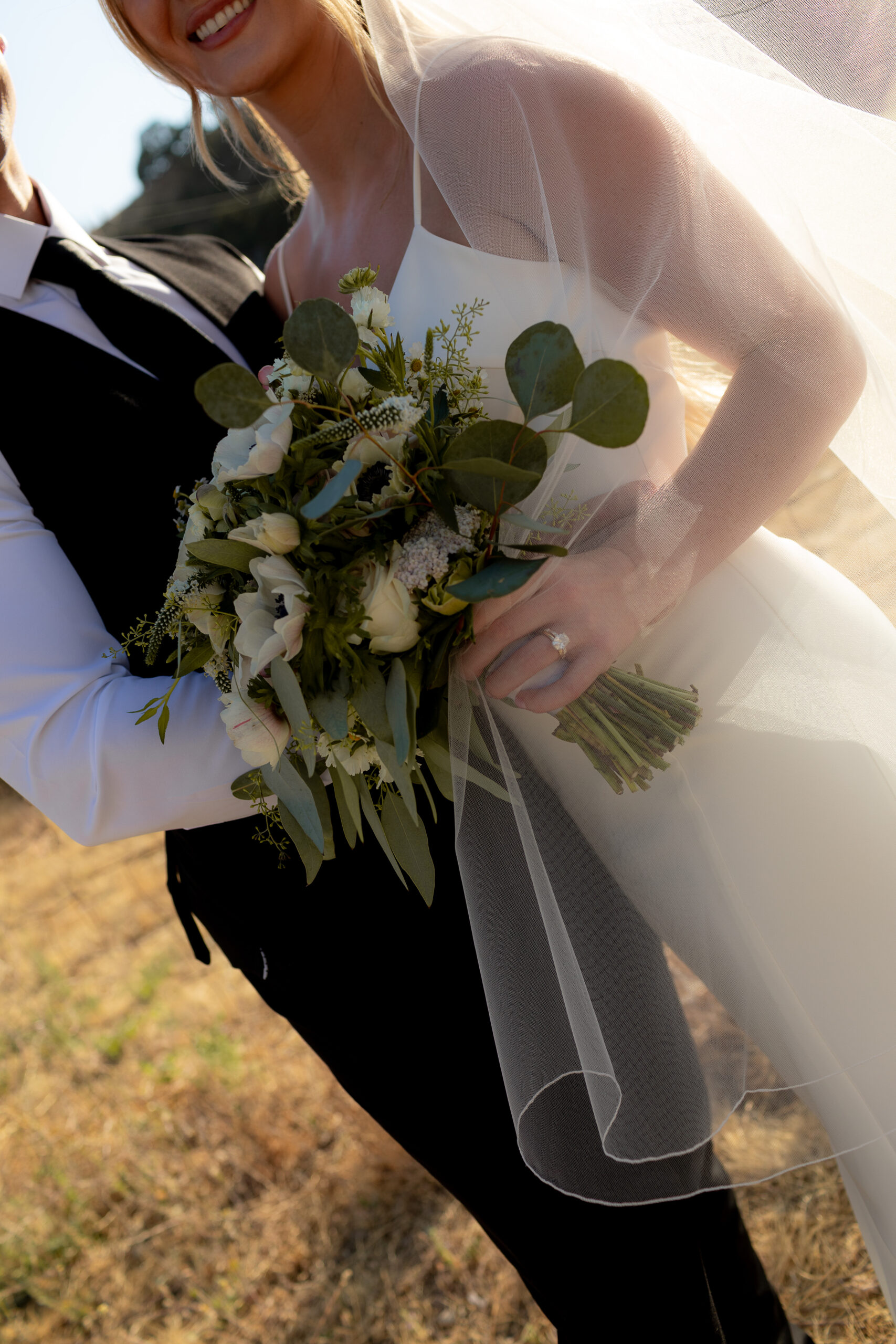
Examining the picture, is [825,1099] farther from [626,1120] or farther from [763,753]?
[763,753]

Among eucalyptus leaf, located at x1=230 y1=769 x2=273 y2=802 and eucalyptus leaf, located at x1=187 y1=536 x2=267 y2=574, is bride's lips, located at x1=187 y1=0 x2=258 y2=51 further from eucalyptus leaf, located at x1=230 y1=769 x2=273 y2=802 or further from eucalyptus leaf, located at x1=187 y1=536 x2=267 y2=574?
eucalyptus leaf, located at x1=230 y1=769 x2=273 y2=802

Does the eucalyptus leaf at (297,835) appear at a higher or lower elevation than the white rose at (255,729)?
lower

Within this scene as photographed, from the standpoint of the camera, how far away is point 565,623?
1.14 meters

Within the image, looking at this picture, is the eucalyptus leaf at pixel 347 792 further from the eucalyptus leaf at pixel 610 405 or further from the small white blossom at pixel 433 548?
the eucalyptus leaf at pixel 610 405

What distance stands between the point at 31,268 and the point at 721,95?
1.20 meters

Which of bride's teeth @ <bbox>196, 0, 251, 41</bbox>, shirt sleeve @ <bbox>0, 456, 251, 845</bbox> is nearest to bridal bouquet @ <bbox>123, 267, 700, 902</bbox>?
shirt sleeve @ <bbox>0, 456, 251, 845</bbox>

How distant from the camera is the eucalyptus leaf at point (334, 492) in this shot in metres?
0.89

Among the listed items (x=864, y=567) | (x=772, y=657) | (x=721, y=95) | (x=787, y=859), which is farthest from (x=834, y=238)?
(x=787, y=859)

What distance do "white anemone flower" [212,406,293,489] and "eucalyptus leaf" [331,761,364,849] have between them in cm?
36

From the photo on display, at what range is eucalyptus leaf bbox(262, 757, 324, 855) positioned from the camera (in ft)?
3.62

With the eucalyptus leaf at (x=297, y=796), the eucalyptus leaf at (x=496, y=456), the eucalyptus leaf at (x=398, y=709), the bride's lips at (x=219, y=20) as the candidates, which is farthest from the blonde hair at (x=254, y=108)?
the eucalyptus leaf at (x=297, y=796)

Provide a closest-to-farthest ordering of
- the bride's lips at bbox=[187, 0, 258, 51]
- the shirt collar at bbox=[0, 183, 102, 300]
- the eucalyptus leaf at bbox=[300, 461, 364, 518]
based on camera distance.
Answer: the eucalyptus leaf at bbox=[300, 461, 364, 518] → the bride's lips at bbox=[187, 0, 258, 51] → the shirt collar at bbox=[0, 183, 102, 300]

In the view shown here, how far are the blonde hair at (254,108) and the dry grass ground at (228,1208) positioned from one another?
7.02 ft

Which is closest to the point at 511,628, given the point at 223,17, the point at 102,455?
the point at 102,455
